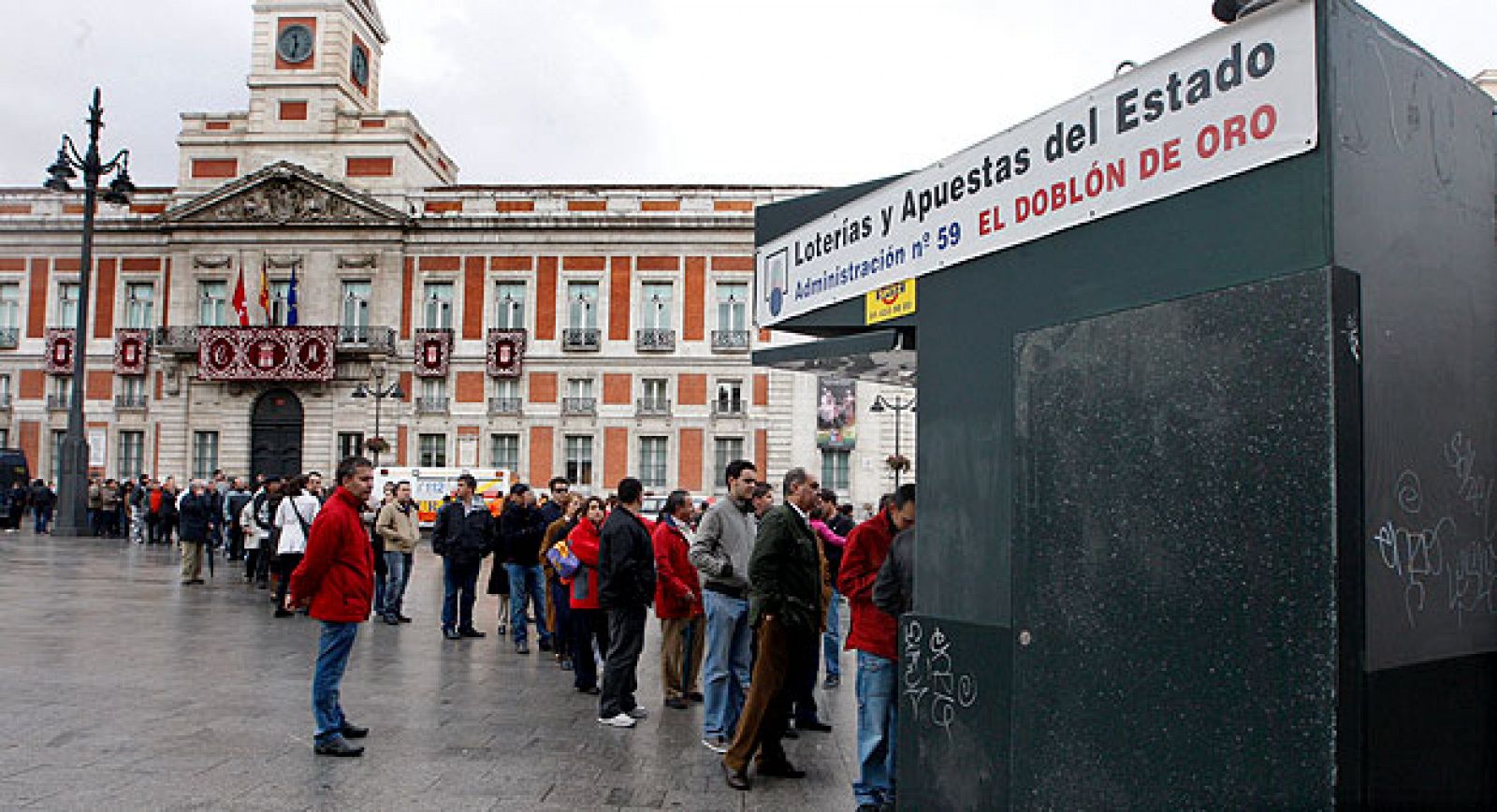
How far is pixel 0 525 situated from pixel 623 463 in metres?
18.4

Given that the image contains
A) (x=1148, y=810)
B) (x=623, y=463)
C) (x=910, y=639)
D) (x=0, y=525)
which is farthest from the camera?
(x=623, y=463)

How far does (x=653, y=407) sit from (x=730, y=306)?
4519 mm

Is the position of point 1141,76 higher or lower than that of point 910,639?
higher

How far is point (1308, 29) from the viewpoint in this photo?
3018mm

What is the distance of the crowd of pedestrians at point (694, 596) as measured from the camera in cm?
559

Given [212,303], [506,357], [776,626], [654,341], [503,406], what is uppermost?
[212,303]

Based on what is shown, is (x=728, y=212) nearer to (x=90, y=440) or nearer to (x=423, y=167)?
(x=423, y=167)

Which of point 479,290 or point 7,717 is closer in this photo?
point 7,717

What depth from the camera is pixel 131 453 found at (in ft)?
135

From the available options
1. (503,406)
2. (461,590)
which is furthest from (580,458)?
(461,590)

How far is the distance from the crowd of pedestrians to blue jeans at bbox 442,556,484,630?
2cm

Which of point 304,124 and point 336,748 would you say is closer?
point 336,748

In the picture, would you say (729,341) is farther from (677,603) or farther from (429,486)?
(677,603)

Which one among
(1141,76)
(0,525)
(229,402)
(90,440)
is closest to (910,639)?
(1141,76)
